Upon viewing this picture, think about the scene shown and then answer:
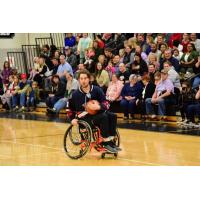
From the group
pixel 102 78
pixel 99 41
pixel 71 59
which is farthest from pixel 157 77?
pixel 71 59

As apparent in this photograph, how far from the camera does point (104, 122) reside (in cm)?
816

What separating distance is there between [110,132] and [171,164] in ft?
3.69

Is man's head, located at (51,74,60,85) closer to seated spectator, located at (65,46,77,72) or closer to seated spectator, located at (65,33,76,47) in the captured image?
seated spectator, located at (65,46,77,72)

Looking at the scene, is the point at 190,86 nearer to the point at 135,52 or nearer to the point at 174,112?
the point at 174,112

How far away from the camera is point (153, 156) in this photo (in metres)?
8.57

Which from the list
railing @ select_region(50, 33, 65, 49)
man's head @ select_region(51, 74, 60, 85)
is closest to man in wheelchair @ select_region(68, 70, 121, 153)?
man's head @ select_region(51, 74, 60, 85)

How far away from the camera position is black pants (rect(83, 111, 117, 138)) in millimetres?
8172

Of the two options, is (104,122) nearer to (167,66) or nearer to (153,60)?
(167,66)

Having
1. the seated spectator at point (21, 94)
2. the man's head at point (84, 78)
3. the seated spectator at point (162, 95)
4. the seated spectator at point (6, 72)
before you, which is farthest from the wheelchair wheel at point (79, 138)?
the seated spectator at point (6, 72)

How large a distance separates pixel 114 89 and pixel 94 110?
244 inches

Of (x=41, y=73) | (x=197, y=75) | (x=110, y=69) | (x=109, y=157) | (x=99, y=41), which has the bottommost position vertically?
(x=109, y=157)

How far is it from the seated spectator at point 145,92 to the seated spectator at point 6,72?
6.84 metres

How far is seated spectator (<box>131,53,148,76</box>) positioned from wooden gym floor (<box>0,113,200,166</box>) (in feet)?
5.46

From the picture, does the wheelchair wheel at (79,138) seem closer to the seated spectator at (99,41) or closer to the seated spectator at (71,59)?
the seated spectator at (99,41)
